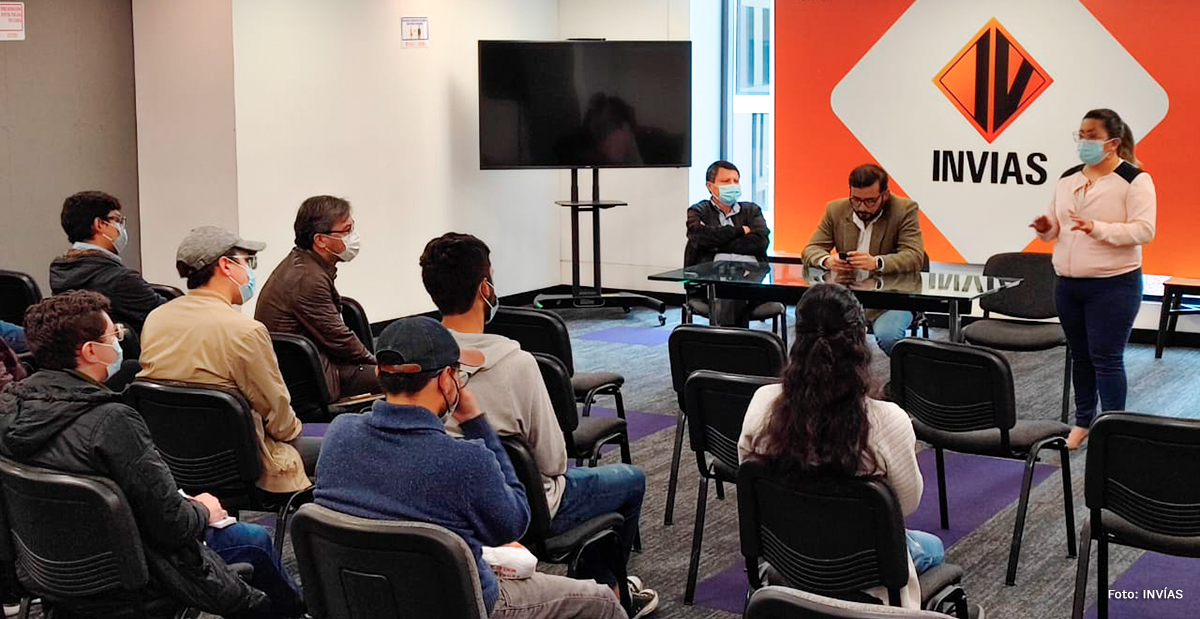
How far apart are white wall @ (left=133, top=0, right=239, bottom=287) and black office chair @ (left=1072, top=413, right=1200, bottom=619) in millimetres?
5588

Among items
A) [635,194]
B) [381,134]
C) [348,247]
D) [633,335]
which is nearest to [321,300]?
[348,247]

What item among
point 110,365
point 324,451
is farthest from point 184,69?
point 324,451

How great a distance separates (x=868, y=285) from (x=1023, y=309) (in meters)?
1.28

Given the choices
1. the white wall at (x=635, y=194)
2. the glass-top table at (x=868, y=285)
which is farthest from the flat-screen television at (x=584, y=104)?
the glass-top table at (x=868, y=285)

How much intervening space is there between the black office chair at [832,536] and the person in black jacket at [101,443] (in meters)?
1.23

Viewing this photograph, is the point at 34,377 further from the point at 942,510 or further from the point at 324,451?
the point at 942,510

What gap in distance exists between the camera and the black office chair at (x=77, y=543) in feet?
9.16

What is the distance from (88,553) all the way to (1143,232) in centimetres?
428

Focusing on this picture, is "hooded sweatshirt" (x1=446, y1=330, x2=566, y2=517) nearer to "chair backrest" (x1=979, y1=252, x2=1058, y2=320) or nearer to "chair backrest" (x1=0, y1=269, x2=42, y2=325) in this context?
"chair backrest" (x1=0, y1=269, x2=42, y2=325)

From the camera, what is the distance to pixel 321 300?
484 centimetres

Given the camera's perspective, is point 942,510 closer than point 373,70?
Yes

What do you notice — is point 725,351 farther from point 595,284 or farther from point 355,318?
point 595,284

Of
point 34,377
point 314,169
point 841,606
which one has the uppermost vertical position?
point 314,169

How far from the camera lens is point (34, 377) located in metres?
2.97
